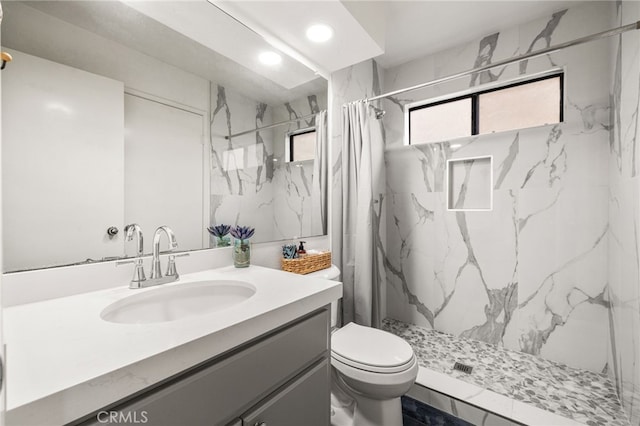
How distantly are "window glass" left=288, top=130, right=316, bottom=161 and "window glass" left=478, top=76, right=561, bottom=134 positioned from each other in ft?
4.68

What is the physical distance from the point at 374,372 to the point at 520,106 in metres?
2.20

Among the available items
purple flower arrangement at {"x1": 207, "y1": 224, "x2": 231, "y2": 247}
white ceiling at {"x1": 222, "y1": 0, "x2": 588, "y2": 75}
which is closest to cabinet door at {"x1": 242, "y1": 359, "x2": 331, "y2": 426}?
purple flower arrangement at {"x1": 207, "y1": 224, "x2": 231, "y2": 247}

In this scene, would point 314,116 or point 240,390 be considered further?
point 314,116

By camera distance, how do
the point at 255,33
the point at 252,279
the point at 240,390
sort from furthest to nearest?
the point at 255,33 < the point at 252,279 < the point at 240,390

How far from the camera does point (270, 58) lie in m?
1.69

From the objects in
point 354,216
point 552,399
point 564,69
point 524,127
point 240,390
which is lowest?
point 552,399

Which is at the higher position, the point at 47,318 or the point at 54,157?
the point at 54,157

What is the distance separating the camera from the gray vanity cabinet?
60 centimetres

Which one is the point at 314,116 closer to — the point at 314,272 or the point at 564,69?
the point at 314,272

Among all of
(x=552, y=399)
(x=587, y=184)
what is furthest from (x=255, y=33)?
(x=552, y=399)

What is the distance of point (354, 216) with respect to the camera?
2.15 meters

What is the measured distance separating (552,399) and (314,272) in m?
1.53
